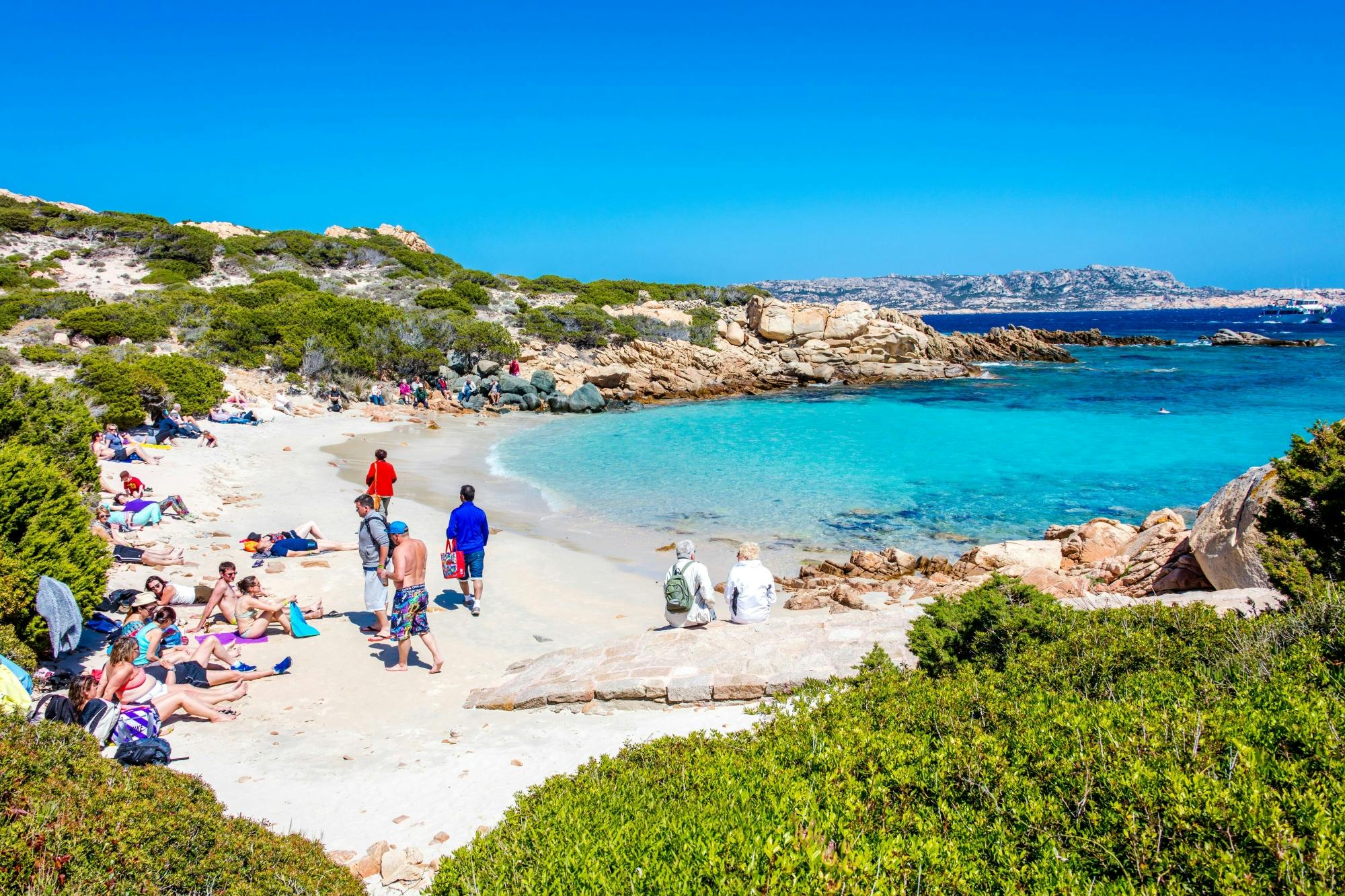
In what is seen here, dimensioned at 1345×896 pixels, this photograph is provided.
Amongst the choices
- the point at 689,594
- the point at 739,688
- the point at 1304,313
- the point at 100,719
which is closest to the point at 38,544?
the point at 100,719

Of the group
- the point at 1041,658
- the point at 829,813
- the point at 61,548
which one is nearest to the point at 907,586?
the point at 1041,658

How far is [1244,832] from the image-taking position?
2.57 meters

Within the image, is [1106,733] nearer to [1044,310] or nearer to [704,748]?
[704,748]

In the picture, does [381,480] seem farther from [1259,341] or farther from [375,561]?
[1259,341]

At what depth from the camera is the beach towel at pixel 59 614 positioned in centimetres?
617

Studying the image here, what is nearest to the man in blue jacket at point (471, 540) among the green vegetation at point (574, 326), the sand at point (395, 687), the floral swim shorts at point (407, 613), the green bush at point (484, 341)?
the sand at point (395, 687)

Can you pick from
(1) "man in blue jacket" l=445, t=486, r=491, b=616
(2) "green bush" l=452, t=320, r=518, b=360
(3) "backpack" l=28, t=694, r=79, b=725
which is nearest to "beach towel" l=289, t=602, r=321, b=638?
(1) "man in blue jacket" l=445, t=486, r=491, b=616

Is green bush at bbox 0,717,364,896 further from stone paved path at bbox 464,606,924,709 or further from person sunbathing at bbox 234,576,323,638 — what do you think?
person sunbathing at bbox 234,576,323,638

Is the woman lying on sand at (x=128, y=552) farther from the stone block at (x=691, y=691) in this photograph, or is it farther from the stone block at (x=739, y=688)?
the stone block at (x=739, y=688)

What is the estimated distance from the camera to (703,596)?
7.81 metres

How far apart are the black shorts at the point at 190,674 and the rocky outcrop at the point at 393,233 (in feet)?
230

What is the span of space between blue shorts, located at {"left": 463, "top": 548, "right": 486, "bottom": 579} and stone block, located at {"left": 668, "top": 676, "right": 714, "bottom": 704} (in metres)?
4.07

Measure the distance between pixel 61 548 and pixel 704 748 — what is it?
659 centimetres

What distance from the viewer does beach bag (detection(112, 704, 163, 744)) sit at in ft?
17.6
